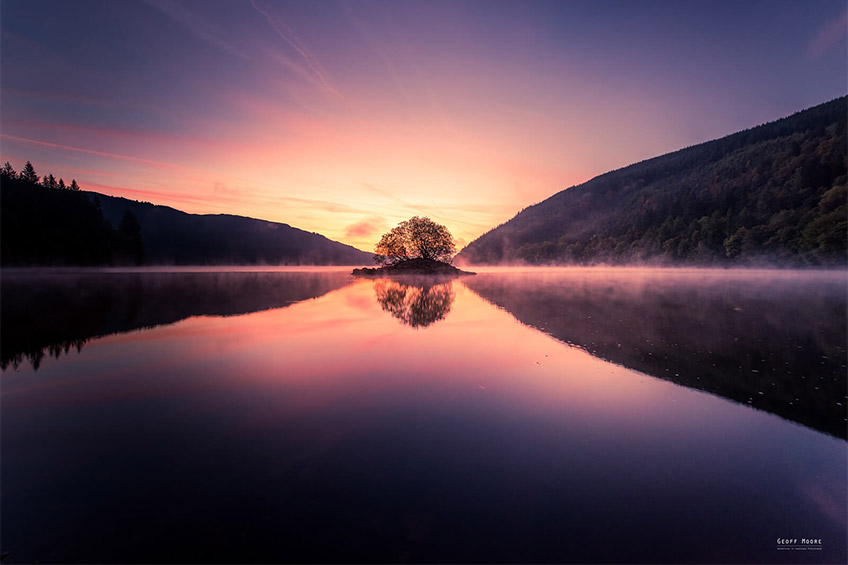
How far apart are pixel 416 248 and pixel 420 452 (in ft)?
300

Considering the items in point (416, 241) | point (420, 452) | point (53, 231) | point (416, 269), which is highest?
point (416, 241)

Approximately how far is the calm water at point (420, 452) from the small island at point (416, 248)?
7935 centimetres

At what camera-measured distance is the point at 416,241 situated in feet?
315

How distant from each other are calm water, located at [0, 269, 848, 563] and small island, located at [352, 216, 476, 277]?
79346 mm

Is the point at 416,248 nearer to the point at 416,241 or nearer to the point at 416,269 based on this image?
the point at 416,241

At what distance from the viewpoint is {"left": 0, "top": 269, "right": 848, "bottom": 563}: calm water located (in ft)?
15.1

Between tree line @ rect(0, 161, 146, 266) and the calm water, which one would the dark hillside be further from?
the calm water

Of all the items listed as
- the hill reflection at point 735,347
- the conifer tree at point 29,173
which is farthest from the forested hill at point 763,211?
the conifer tree at point 29,173

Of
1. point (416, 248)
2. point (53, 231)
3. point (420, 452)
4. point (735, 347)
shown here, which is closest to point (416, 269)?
point (416, 248)

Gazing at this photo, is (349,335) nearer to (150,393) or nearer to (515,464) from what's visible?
(150,393)

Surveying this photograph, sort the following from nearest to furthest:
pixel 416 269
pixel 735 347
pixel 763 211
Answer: pixel 735 347
pixel 416 269
pixel 763 211

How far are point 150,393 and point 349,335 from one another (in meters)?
8.96

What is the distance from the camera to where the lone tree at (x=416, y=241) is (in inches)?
3757

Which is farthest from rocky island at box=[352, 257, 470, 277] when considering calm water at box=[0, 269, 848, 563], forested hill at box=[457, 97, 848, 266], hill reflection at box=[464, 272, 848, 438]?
forested hill at box=[457, 97, 848, 266]
